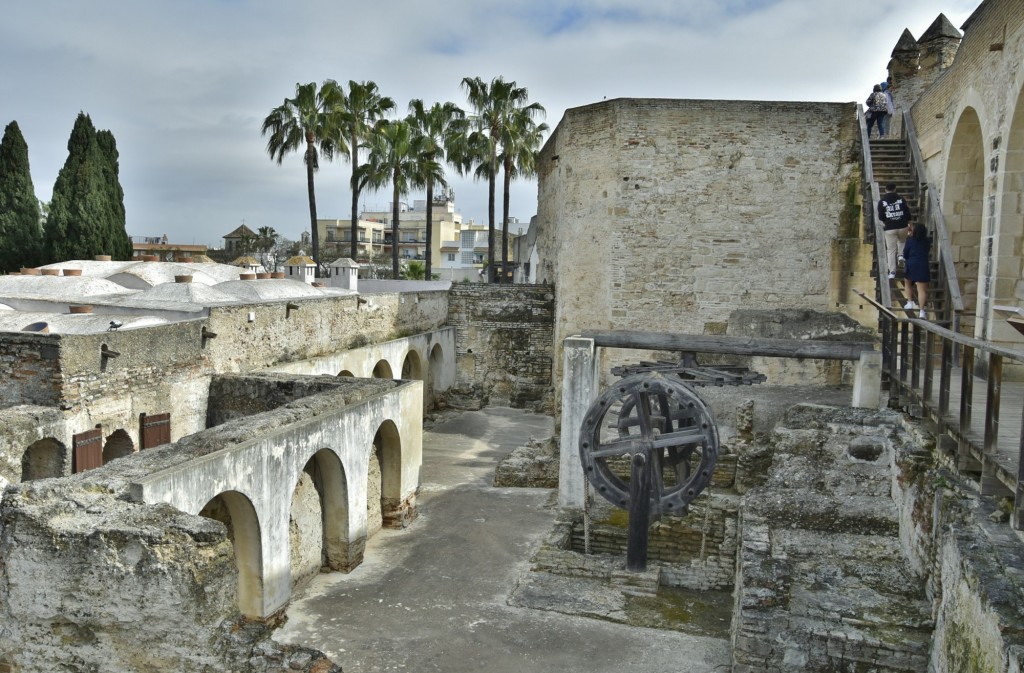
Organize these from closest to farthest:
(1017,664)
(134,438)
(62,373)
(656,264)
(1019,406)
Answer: (1017,664), (1019,406), (62,373), (134,438), (656,264)

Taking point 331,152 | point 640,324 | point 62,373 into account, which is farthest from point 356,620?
point 331,152

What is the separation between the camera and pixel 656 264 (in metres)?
17.4

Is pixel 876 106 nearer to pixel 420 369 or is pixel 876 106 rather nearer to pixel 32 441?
pixel 420 369

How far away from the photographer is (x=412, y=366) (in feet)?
68.7

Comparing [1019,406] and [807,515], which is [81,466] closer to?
[807,515]

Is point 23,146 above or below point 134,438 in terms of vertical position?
above

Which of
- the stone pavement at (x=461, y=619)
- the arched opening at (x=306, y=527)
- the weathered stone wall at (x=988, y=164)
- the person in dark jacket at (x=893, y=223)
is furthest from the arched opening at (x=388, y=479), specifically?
the weathered stone wall at (x=988, y=164)

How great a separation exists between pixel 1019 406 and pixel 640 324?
1110 cm

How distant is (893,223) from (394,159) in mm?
20790

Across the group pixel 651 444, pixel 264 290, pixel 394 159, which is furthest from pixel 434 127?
pixel 651 444

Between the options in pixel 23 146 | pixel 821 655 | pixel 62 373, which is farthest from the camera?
pixel 23 146

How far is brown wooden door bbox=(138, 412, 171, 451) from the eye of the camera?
11406 mm

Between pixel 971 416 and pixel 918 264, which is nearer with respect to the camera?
pixel 971 416

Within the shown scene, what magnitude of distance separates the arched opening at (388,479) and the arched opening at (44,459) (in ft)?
13.1
